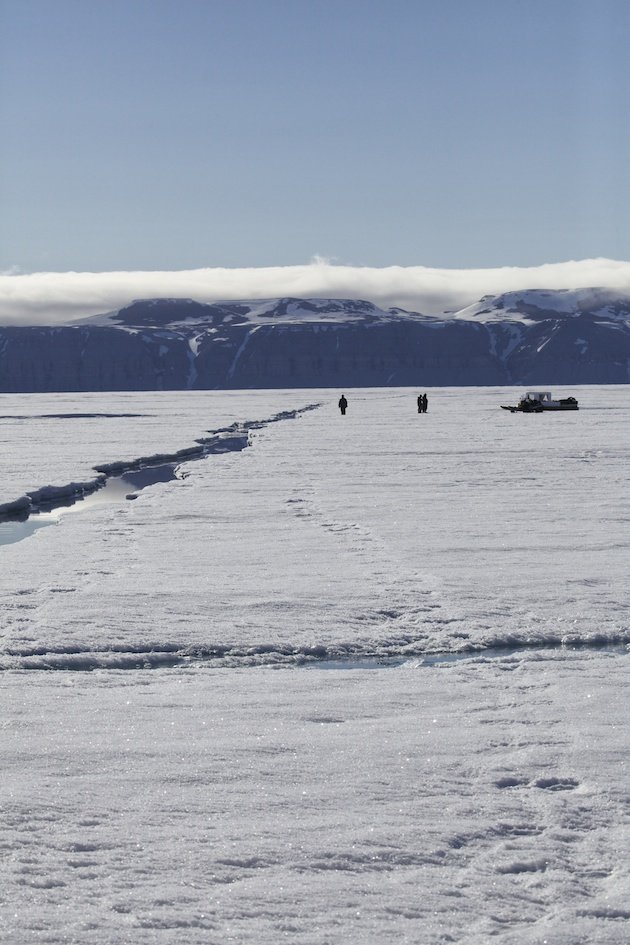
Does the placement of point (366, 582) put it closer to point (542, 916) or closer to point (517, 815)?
point (517, 815)

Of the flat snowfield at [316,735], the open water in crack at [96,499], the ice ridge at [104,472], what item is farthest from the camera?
the ice ridge at [104,472]

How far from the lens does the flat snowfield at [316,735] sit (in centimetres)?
402

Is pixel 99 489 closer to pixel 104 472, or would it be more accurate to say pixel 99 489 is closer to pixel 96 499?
pixel 96 499

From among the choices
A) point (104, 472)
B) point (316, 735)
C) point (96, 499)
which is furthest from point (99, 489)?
point (316, 735)

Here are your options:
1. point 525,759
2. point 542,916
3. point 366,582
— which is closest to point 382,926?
point 542,916

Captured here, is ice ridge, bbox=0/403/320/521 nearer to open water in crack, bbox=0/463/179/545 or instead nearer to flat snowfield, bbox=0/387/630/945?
open water in crack, bbox=0/463/179/545

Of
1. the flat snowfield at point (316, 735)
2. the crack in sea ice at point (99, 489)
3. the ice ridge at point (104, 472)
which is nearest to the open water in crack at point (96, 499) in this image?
the crack in sea ice at point (99, 489)

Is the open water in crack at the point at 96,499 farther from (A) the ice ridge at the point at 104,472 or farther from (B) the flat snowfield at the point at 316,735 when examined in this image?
(B) the flat snowfield at the point at 316,735

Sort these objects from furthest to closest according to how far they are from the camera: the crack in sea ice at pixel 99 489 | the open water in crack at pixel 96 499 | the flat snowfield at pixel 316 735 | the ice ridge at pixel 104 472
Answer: the ice ridge at pixel 104 472
the crack in sea ice at pixel 99 489
the open water in crack at pixel 96 499
the flat snowfield at pixel 316 735

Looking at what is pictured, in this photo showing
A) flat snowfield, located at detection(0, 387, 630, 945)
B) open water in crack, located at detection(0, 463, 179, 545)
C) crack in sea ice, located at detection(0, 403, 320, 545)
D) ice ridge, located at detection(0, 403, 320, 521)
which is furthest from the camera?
ice ridge, located at detection(0, 403, 320, 521)

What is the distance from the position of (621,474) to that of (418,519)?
8562 mm

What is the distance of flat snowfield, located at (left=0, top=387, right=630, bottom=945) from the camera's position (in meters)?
4.02

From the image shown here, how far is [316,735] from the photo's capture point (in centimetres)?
597

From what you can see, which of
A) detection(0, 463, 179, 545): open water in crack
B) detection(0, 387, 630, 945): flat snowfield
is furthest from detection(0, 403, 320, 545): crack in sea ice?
detection(0, 387, 630, 945): flat snowfield
